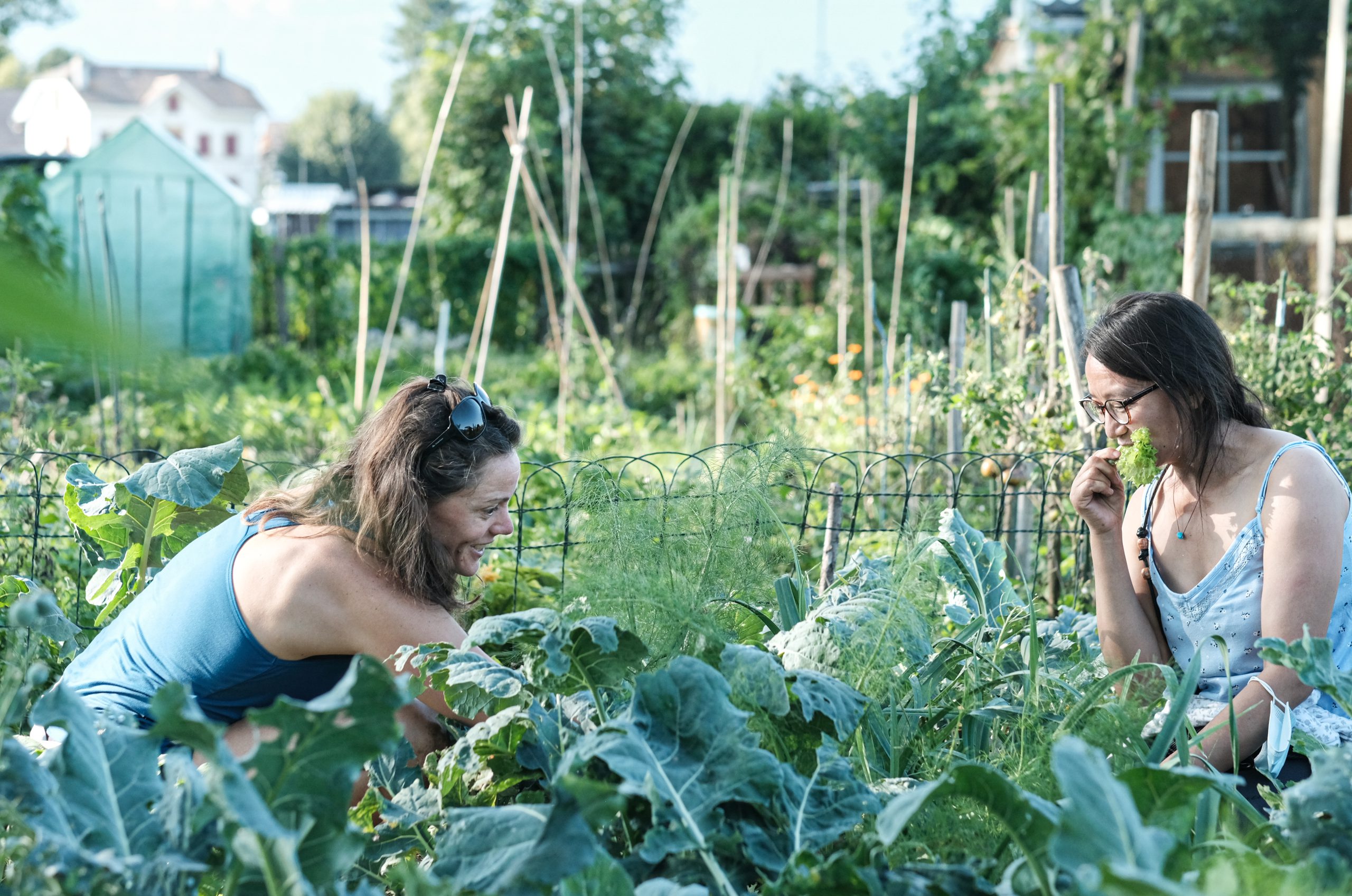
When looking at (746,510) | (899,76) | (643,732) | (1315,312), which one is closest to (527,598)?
(746,510)

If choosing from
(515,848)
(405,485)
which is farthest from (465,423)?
(515,848)

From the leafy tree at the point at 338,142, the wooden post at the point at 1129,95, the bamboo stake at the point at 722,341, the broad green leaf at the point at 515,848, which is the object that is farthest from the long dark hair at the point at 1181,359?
the leafy tree at the point at 338,142

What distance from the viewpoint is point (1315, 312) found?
3.76 meters

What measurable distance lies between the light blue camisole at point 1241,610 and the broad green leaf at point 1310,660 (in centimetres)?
49

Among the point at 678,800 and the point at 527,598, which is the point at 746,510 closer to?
the point at 678,800

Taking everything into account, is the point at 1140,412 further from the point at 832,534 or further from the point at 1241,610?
the point at 832,534

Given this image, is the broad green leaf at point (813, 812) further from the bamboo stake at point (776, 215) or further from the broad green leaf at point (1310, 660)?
the bamboo stake at point (776, 215)

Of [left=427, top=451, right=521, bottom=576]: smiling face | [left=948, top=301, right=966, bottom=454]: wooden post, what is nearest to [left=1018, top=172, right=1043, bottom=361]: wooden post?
[left=948, top=301, right=966, bottom=454]: wooden post

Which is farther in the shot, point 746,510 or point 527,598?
point 527,598

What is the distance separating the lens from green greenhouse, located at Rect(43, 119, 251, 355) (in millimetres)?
10453

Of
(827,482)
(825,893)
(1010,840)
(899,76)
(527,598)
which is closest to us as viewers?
(825,893)

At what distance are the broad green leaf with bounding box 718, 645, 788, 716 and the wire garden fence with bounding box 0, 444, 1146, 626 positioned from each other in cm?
49

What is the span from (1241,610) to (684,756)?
3.87ft

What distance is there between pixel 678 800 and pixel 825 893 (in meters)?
0.20
